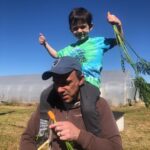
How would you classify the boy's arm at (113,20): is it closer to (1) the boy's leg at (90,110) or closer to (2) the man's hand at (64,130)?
(1) the boy's leg at (90,110)

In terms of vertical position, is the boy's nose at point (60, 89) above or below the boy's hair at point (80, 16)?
below

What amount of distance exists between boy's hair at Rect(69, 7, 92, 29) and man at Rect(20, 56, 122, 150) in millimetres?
1547

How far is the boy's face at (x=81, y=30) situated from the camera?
14.5 feet

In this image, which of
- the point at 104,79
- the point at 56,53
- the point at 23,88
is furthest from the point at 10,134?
the point at 23,88

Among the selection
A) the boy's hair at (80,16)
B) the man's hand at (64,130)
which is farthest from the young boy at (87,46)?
the man's hand at (64,130)

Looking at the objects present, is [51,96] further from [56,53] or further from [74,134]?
[56,53]

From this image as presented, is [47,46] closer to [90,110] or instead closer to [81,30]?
[81,30]

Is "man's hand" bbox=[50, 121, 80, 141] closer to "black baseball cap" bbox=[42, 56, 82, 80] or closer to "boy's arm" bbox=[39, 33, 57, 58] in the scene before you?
"black baseball cap" bbox=[42, 56, 82, 80]

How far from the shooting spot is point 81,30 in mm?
4438

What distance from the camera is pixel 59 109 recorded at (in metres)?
2.88

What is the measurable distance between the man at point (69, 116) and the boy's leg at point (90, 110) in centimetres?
2

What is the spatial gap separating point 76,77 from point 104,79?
20080mm

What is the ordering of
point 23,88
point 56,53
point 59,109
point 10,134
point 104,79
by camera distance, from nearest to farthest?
point 59,109, point 56,53, point 10,134, point 104,79, point 23,88

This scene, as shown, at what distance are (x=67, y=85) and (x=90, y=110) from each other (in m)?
0.26
